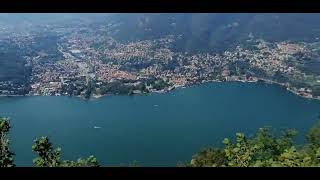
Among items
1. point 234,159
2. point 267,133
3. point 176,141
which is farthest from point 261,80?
point 234,159

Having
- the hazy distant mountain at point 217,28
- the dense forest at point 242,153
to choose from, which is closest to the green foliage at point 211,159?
the dense forest at point 242,153

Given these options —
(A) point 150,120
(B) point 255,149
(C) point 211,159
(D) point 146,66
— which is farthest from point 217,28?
(B) point 255,149

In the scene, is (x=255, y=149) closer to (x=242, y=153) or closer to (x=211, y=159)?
(x=242, y=153)

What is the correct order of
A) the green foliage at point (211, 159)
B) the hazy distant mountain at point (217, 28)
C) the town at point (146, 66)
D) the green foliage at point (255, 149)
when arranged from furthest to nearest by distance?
the hazy distant mountain at point (217, 28)
the town at point (146, 66)
the green foliage at point (211, 159)
the green foliage at point (255, 149)

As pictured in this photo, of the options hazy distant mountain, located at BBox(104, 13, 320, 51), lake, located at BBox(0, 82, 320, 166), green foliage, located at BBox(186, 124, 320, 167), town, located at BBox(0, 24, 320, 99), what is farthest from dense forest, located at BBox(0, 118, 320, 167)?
hazy distant mountain, located at BBox(104, 13, 320, 51)

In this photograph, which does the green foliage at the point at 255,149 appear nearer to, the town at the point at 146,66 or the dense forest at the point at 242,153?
the dense forest at the point at 242,153

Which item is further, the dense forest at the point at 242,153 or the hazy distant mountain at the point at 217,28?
the hazy distant mountain at the point at 217,28

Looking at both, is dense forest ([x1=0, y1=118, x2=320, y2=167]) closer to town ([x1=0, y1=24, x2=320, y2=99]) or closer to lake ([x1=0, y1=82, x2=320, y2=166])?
lake ([x1=0, y1=82, x2=320, y2=166])

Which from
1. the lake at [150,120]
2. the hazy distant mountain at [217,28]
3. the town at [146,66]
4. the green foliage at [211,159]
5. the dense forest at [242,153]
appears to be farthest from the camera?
the hazy distant mountain at [217,28]
